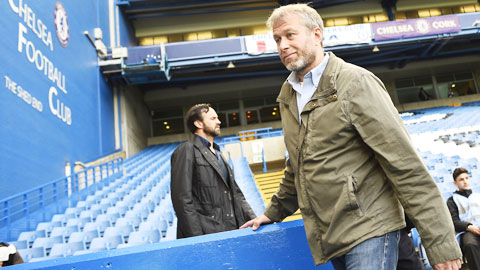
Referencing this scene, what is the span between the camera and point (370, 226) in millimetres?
1193

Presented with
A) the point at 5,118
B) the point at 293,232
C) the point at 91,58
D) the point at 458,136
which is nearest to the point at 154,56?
the point at 91,58

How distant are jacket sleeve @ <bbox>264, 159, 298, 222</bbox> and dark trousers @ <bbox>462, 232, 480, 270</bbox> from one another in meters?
2.56

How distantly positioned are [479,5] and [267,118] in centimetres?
1466

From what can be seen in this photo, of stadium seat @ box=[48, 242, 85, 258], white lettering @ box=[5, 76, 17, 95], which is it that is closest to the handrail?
white lettering @ box=[5, 76, 17, 95]

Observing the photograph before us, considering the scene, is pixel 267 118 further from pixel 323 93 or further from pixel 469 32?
pixel 323 93

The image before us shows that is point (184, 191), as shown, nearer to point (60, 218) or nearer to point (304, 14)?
point (304, 14)

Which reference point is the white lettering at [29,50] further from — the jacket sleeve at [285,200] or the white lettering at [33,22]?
the jacket sleeve at [285,200]

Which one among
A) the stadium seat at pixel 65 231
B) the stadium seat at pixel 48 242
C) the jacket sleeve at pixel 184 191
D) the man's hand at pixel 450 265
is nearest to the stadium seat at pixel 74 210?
the stadium seat at pixel 65 231

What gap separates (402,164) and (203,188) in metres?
1.52

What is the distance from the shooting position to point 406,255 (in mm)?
1347

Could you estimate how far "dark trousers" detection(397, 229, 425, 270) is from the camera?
1338 millimetres

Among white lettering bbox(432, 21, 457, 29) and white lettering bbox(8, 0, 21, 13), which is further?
white lettering bbox(432, 21, 457, 29)

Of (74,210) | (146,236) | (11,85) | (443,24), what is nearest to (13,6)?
(11,85)

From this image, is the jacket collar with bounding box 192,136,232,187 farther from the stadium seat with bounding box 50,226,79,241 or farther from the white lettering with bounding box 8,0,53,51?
the white lettering with bounding box 8,0,53,51
